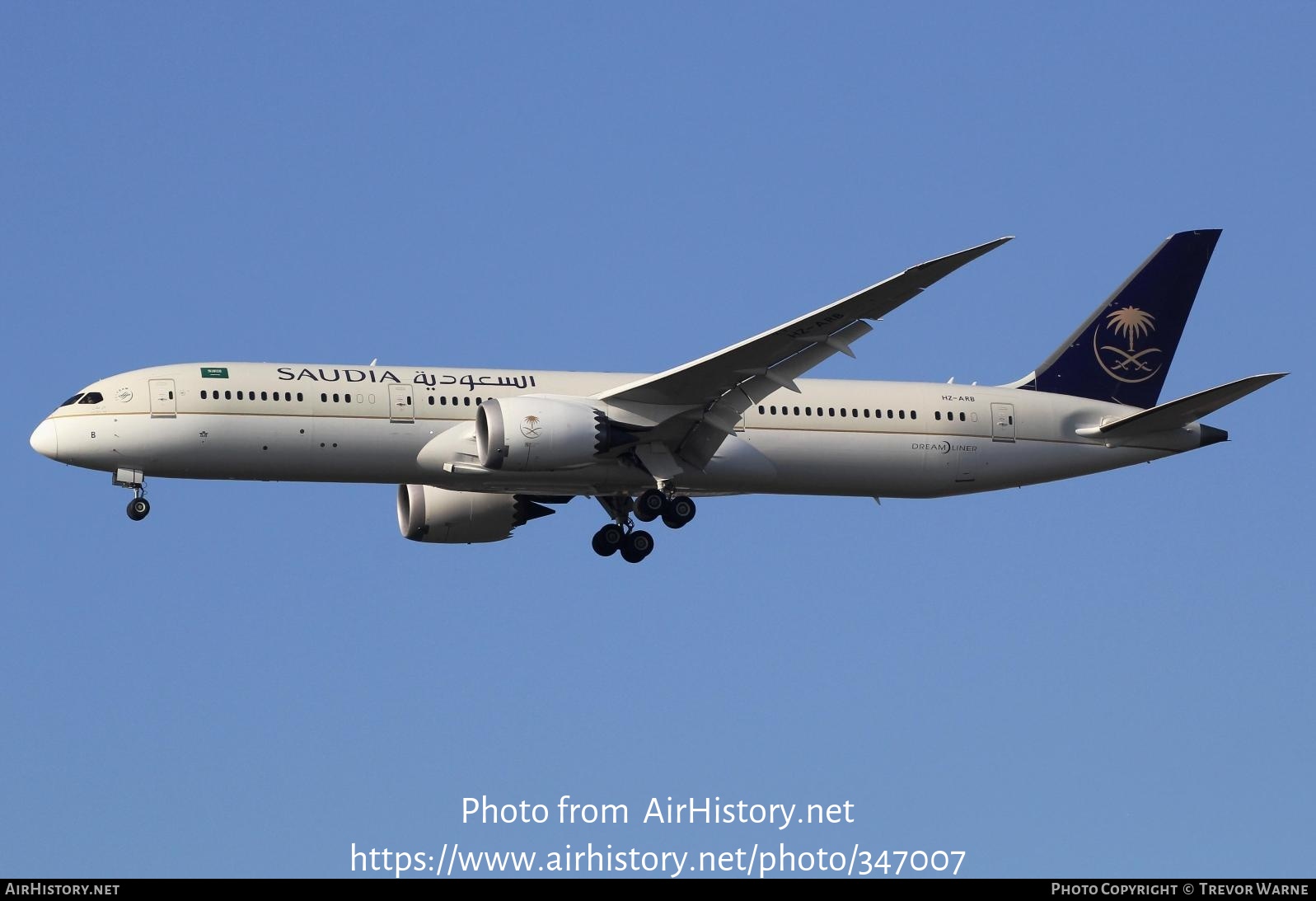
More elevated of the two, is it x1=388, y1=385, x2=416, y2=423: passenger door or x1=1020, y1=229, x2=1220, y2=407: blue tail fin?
x1=1020, y1=229, x2=1220, y2=407: blue tail fin

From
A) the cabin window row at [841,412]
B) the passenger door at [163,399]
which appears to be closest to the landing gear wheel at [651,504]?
the cabin window row at [841,412]

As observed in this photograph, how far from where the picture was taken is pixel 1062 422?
164ft

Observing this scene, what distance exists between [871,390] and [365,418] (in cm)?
1197

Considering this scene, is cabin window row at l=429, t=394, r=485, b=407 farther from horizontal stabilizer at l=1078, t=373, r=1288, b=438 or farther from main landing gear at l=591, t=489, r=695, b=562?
horizontal stabilizer at l=1078, t=373, r=1288, b=438

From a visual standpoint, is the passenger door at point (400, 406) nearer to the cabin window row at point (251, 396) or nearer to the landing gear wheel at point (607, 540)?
the cabin window row at point (251, 396)

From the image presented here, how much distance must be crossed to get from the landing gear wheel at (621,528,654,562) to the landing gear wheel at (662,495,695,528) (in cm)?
123

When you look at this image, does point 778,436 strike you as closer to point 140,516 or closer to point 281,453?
point 281,453

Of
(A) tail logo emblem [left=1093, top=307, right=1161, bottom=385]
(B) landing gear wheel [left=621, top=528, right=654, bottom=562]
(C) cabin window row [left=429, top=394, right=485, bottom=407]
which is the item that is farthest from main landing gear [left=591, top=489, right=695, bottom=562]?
(A) tail logo emblem [left=1093, top=307, right=1161, bottom=385]

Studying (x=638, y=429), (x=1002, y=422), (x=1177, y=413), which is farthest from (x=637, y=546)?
(x=1177, y=413)

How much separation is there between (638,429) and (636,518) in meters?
3.16

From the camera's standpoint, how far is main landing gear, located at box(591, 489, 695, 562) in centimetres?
4684

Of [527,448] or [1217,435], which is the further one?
[1217,435]

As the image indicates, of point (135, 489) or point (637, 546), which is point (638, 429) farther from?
point (135, 489)

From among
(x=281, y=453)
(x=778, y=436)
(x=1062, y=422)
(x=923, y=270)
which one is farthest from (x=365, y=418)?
(x=1062, y=422)
